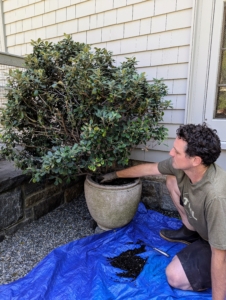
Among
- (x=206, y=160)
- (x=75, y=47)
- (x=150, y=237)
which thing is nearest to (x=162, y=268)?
(x=150, y=237)

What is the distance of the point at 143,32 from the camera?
2393mm

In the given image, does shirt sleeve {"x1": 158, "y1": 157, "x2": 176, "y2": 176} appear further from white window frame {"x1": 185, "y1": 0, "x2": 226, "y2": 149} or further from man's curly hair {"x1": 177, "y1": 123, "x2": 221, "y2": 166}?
white window frame {"x1": 185, "y1": 0, "x2": 226, "y2": 149}

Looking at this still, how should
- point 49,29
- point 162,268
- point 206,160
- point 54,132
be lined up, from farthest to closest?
point 49,29 < point 54,132 < point 162,268 < point 206,160

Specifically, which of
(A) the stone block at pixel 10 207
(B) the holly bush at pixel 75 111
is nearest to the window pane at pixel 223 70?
(B) the holly bush at pixel 75 111

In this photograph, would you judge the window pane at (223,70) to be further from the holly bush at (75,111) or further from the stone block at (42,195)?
the stone block at (42,195)

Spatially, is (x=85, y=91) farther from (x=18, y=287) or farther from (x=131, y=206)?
(x=18, y=287)

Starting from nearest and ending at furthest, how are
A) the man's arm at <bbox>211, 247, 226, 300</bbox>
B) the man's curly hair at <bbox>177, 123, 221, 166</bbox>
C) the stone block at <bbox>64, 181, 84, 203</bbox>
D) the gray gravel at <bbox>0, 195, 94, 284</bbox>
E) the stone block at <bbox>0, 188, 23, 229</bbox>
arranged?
1. the man's arm at <bbox>211, 247, 226, 300</bbox>
2. the man's curly hair at <bbox>177, 123, 221, 166</bbox>
3. the gray gravel at <bbox>0, 195, 94, 284</bbox>
4. the stone block at <bbox>0, 188, 23, 229</bbox>
5. the stone block at <bbox>64, 181, 84, 203</bbox>

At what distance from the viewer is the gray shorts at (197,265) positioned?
1.49 m

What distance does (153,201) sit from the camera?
275 centimetres

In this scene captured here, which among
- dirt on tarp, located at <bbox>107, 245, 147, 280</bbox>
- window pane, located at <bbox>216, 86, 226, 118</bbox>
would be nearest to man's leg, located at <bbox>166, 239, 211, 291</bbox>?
dirt on tarp, located at <bbox>107, 245, 147, 280</bbox>

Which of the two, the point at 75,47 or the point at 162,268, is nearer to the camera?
the point at 162,268

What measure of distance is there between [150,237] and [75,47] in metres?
1.92

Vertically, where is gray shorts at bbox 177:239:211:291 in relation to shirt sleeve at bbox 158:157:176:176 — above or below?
below

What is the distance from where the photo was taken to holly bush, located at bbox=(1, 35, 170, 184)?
171 cm
